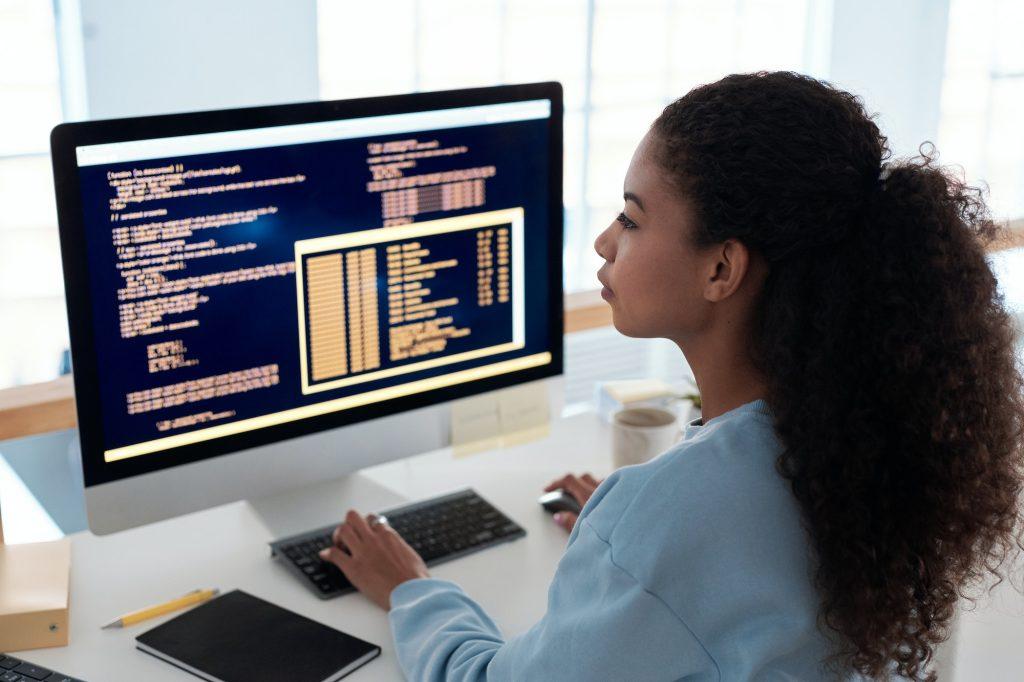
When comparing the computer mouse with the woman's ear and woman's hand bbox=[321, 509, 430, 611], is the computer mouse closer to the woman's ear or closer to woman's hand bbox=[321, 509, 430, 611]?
woman's hand bbox=[321, 509, 430, 611]

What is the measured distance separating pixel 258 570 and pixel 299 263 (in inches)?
13.1

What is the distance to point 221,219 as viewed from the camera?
113cm

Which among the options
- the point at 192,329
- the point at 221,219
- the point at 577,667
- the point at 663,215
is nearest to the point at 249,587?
the point at 192,329

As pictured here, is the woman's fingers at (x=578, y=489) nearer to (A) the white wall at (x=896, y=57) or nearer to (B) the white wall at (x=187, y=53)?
(B) the white wall at (x=187, y=53)

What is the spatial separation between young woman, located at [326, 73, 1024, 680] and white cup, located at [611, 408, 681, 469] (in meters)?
0.53

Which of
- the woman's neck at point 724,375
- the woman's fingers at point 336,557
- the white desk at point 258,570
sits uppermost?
the woman's neck at point 724,375

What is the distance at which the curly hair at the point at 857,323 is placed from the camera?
0.79 meters

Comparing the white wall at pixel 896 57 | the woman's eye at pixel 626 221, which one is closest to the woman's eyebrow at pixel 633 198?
the woman's eye at pixel 626 221

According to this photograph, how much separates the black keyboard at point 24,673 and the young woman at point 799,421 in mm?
420

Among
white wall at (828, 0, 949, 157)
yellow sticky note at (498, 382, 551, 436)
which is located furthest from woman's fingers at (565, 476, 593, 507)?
white wall at (828, 0, 949, 157)

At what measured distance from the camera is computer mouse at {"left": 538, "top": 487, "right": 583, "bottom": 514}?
134 centimetres

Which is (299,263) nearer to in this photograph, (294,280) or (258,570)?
(294,280)

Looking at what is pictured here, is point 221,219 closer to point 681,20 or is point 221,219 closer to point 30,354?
point 30,354

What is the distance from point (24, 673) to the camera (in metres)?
0.99
